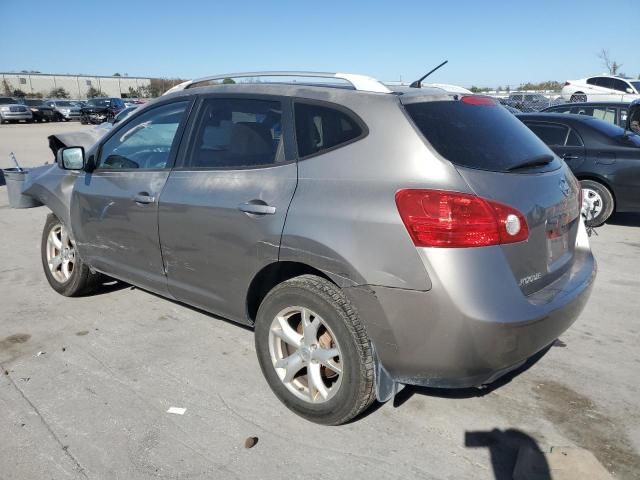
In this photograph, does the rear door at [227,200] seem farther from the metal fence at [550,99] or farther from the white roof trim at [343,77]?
the metal fence at [550,99]

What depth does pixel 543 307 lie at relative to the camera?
8.37 feet

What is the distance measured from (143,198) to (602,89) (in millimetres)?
23803

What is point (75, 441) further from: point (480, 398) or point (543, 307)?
point (543, 307)

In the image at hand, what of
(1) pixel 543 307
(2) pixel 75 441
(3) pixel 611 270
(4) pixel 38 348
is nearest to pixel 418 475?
(1) pixel 543 307

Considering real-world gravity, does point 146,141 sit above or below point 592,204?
above

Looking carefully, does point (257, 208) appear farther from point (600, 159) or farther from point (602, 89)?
point (602, 89)

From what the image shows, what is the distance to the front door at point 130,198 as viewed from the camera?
12.1ft

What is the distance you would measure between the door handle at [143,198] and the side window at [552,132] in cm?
611

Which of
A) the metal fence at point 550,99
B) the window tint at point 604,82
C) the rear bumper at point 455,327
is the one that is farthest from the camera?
the window tint at point 604,82

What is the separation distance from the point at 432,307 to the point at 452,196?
19.6 inches

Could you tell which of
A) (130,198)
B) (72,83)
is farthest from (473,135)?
(72,83)

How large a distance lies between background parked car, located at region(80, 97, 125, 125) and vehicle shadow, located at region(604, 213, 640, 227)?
31.1 metres

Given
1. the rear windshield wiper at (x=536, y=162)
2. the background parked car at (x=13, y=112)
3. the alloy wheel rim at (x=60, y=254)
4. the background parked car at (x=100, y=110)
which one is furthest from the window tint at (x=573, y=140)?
the background parked car at (x=13, y=112)

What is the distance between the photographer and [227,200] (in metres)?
3.12
